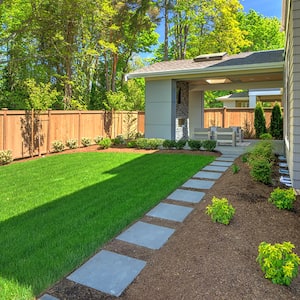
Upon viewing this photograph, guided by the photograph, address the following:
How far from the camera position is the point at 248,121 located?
15.7 m

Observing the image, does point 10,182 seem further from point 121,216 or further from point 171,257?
point 171,257

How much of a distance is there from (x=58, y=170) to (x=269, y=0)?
2398 centimetres

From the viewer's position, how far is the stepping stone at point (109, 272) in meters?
2.38

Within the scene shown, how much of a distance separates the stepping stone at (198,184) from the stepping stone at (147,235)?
1.94 metres

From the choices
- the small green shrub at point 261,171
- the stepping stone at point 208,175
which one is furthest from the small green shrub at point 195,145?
the small green shrub at point 261,171

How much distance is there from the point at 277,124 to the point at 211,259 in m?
12.9

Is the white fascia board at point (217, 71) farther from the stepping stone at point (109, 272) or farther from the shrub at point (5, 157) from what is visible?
the stepping stone at point (109, 272)

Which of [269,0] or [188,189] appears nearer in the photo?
[188,189]

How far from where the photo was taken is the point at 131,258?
9.30 ft

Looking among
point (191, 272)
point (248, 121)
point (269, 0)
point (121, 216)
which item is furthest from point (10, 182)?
point (269, 0)

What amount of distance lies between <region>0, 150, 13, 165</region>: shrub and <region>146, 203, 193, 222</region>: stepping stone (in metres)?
6.54

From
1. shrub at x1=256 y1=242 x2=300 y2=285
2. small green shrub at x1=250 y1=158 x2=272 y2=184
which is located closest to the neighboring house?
small green shrub at x1=250 y1=158 x2=272 y2=184

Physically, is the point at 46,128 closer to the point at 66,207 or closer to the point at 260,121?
the point at 66,207

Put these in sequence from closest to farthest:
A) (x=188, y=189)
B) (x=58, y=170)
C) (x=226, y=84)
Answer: (x=188, y=189)
(x=58, y=170)
(x=226, y=84)
